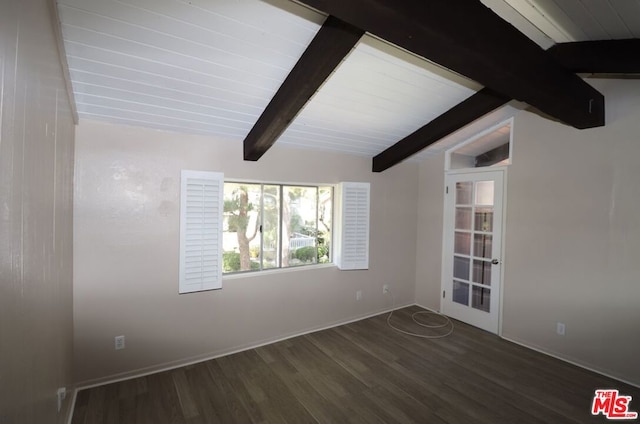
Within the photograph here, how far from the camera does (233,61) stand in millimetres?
1865

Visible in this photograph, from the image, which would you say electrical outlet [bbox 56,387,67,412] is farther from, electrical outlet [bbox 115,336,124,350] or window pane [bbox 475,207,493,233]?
window pane [bbox 475,207,493,233]

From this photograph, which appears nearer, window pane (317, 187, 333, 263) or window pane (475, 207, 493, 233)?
window pane (475, 207, 493, 233)

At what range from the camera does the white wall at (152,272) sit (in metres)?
2.24

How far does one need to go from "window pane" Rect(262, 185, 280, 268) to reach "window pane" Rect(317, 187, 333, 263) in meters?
0.61

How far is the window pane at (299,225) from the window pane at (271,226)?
0.08 meters

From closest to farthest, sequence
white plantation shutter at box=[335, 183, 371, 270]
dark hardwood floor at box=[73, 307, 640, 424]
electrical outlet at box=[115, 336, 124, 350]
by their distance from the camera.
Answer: dark hardwood floor at box=[73, 307, 640, 424] < electrical outlet at box=[115, 336, 124, 350] < white plantation shutter at box=[335, 183, 371, 270]

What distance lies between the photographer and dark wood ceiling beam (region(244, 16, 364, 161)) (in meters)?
1.56

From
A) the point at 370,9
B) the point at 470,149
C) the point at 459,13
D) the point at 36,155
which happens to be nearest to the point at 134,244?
the point at 36,155

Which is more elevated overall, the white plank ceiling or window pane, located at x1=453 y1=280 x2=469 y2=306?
the white plank ceiling

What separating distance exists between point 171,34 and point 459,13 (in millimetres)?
1553

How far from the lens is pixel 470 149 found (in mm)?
3799

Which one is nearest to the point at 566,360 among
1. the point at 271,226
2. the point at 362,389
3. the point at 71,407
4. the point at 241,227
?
the point at 362,389

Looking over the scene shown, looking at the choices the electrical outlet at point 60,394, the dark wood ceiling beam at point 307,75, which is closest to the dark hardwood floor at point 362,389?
the electrical outlet at point 60,394

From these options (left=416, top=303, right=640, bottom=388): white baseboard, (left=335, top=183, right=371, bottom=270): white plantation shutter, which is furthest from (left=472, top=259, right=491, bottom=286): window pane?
(left=335, top=183, right=371, bottom=270): white plantation shutter
